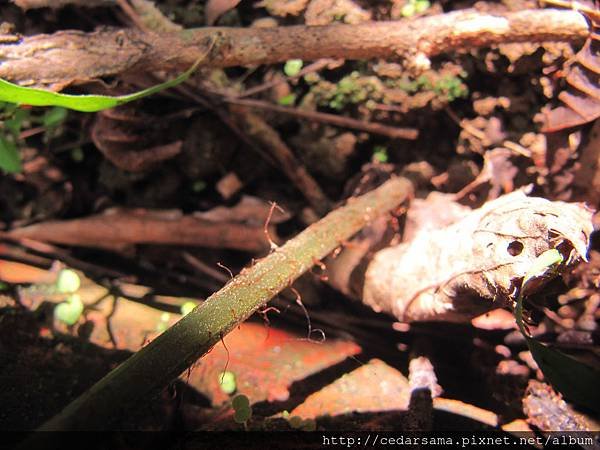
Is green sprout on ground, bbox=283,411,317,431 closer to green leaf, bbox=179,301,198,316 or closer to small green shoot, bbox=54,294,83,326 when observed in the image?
green leaf, bbox=179,301,198,316

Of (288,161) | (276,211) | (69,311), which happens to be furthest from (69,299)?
(288,161)

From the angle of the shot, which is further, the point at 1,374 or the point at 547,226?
the point at 1,374

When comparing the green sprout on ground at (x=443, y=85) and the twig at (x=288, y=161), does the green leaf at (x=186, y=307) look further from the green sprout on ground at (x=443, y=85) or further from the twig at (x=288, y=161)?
the green sprout on ground at (x=443, y=85)

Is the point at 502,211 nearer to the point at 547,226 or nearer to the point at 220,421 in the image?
the point at 547,226

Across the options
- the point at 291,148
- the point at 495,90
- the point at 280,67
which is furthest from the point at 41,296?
the point at 495,90

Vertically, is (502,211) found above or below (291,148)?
above

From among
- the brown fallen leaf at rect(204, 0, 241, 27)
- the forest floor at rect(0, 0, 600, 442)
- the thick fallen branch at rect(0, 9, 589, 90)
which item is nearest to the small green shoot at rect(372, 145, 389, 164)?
the forest floor at rect(0, 0, 600, 442)
